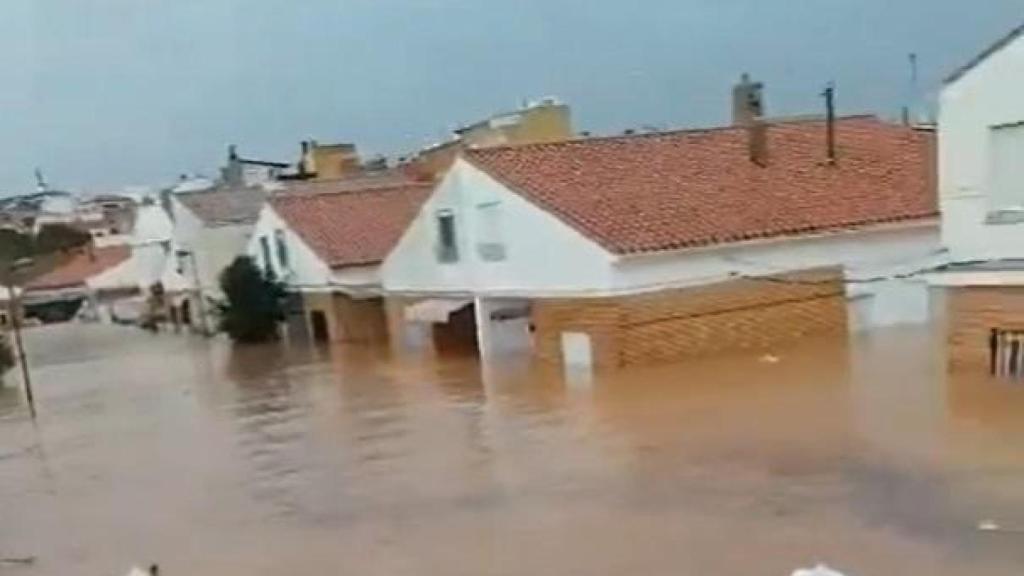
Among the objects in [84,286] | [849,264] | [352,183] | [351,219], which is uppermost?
[352,183]

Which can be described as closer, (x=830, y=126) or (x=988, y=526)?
(x=988, y=526)

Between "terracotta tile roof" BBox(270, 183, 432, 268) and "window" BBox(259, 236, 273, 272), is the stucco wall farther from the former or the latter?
"window" BBox(259, 236, 273, 272)

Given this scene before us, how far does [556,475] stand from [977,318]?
782 cm

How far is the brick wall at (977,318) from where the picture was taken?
64.0 ft

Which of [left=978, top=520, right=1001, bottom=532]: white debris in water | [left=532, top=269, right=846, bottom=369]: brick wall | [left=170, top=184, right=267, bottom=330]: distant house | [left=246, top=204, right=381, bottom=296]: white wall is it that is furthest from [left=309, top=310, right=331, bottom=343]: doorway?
[left=978, top=520, right=1001, bottom=532]: white debris in water

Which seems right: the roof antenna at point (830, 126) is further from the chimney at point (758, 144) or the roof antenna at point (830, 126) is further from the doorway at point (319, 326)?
the doorway at point (319, 326)

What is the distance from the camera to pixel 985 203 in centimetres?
1994

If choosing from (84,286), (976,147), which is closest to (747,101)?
(976,147)

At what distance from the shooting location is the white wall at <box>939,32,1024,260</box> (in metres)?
19.4

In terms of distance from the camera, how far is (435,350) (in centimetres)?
3291

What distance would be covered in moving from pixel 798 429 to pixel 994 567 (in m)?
6.95

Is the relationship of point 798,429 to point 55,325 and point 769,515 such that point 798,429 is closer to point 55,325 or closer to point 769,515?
point 769,515

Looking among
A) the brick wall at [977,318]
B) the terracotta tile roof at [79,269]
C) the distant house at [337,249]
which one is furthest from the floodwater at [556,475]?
the terracotta tile roof at [79,269]

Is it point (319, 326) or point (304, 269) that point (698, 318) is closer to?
point (304, 269)
